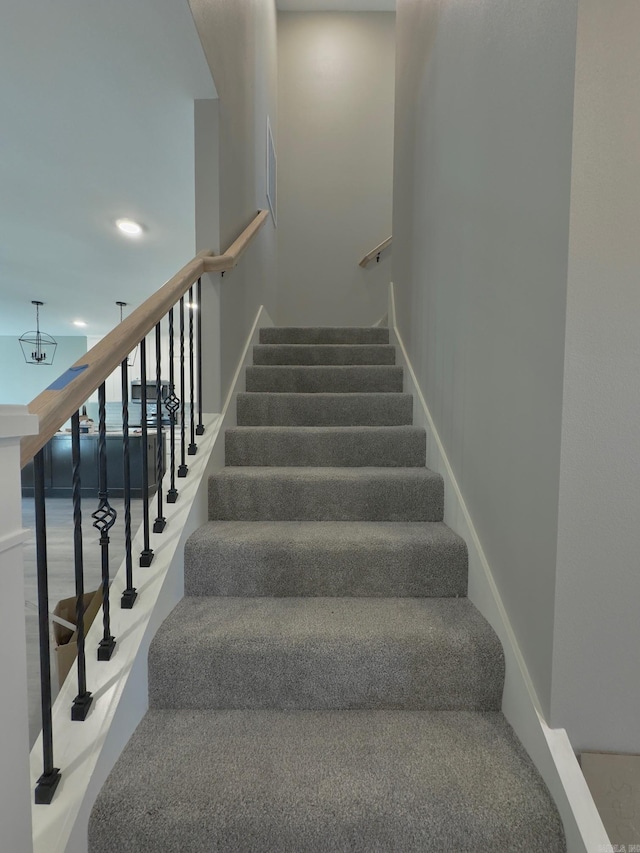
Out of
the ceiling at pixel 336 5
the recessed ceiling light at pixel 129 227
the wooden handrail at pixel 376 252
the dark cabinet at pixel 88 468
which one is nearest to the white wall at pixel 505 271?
the wooden handrail at pixel 376 252

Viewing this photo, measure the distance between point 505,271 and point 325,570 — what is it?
3.60 feet

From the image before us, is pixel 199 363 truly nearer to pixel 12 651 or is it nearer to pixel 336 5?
pixel 12 651

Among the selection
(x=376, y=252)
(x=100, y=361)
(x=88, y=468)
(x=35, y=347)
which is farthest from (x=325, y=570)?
(x=35, y=347)

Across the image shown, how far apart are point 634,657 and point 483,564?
452 millimetres

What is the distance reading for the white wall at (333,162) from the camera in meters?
4.52

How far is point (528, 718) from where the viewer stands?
1153 mm

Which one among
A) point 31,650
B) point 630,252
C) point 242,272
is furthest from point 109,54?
point 31,650

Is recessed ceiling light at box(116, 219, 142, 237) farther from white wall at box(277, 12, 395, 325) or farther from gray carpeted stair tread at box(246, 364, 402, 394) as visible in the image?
gray carpeted stair tread at box(246, 364, 402, 394)

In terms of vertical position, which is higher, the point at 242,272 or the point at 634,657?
the point at 242,272

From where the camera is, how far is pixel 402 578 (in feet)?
5.26

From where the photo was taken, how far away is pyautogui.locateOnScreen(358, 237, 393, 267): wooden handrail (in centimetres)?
452

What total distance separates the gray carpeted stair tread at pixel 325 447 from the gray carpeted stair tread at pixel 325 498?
0.27 metres

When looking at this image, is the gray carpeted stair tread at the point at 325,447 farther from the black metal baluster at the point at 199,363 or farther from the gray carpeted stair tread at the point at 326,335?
the gray carpeted stair tread at the point at 326,335

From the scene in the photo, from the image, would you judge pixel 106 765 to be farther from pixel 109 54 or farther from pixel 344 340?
pixel 344 340
